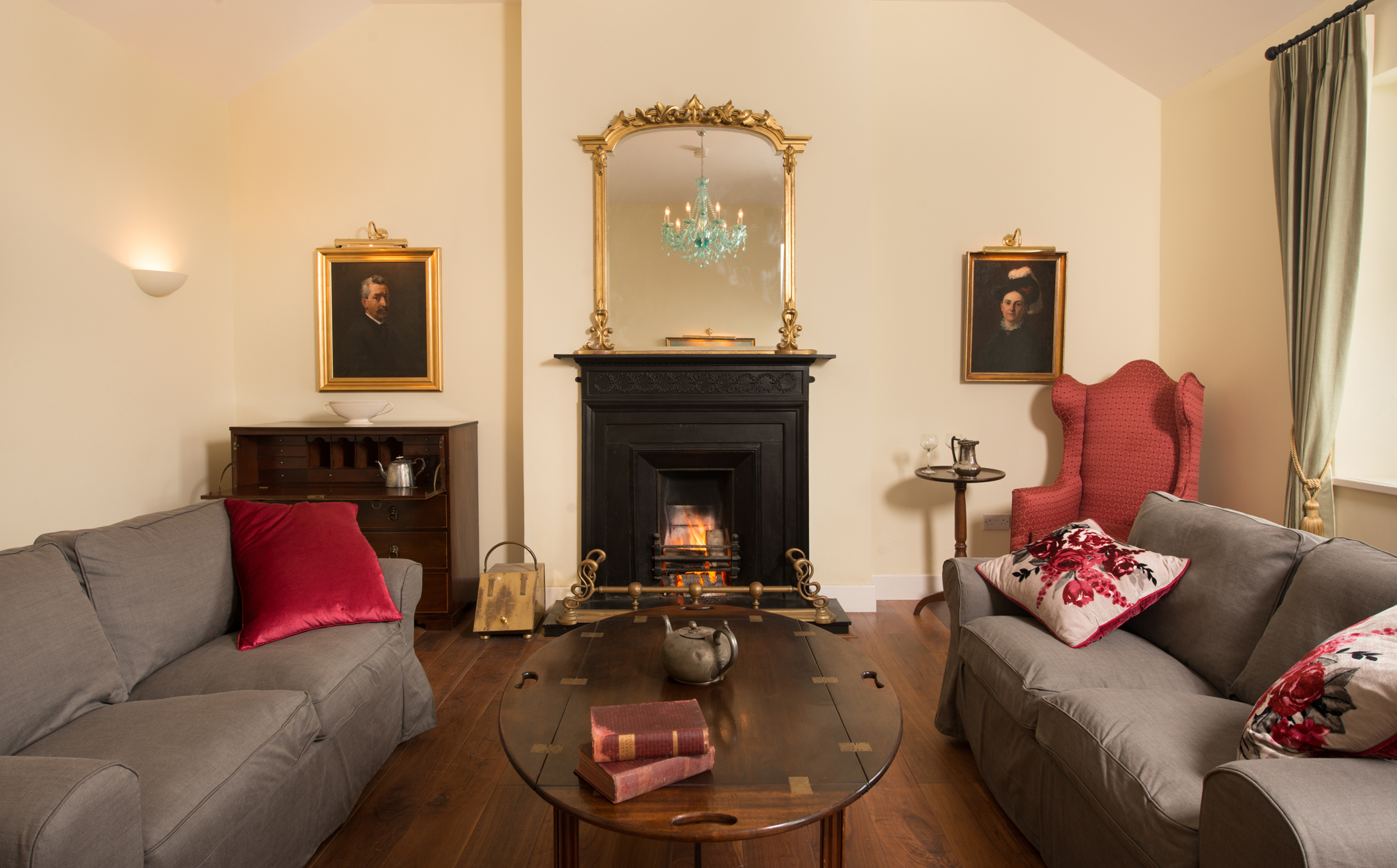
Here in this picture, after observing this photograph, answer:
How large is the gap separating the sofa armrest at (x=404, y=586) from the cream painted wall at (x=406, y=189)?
5.20ft

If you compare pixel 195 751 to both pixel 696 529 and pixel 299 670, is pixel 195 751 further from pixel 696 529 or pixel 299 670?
pixel 696 529

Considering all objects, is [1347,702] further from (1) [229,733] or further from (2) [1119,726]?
(1) [229,733]

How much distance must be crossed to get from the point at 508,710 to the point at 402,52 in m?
3.74

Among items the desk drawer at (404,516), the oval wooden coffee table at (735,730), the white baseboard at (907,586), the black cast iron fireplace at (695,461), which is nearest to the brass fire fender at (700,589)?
the black cast iron fireplace at (695,461)

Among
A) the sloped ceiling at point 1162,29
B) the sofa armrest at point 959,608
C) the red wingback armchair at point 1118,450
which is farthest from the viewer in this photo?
the red wingback armchair at point 1118,450

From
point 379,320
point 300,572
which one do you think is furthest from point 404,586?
point 379,320

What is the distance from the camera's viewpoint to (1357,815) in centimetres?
110

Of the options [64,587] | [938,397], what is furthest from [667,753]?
[938,397]

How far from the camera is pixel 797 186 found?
12.2ft

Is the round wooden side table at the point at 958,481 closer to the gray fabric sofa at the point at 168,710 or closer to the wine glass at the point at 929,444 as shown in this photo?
the wine glass at the point at 929,444

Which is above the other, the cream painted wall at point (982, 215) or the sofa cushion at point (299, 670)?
the cream painted wall at point (982, 215)

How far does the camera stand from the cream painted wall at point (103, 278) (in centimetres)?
280

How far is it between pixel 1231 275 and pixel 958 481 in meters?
1.66

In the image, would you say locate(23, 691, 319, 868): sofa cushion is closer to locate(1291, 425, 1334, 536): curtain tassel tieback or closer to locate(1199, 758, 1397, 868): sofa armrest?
locate(1199, 758, 1397, 868): sofa armrest
